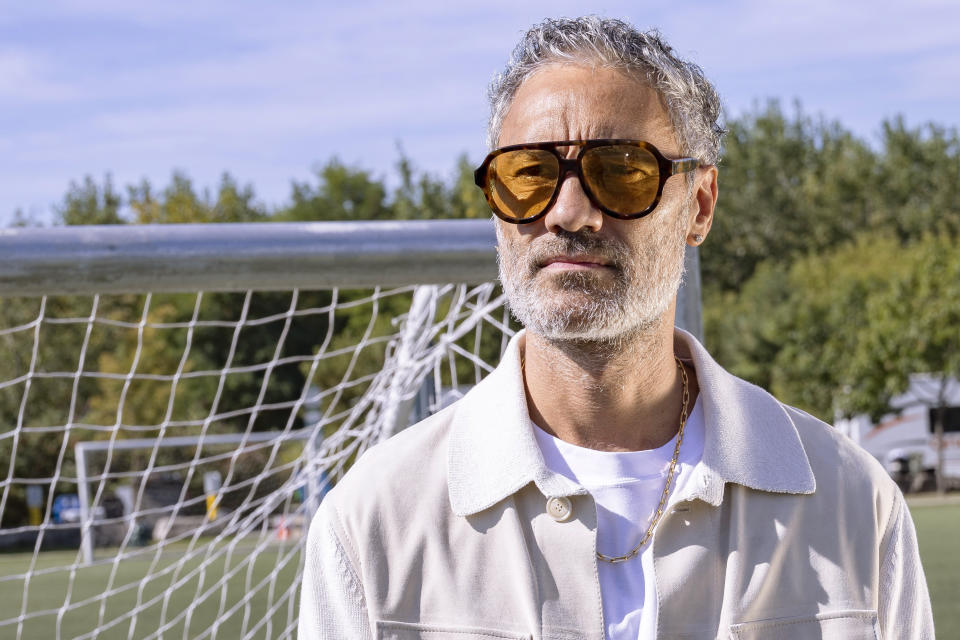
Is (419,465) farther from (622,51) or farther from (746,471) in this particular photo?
(622,51)

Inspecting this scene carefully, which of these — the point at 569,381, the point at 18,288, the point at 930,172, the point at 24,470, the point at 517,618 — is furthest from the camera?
the point at 930,172

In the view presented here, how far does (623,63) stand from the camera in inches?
65.2

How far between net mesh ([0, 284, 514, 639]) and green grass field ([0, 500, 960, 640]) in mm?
33

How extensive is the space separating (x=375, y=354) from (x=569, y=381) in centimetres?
1792

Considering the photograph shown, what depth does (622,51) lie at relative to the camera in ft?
5.44

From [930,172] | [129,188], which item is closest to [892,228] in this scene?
[930,172]

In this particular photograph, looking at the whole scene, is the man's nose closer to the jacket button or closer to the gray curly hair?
the gray curly hair

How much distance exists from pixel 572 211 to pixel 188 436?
79.0 feet

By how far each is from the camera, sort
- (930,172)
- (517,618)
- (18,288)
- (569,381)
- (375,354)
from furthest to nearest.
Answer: (930,172), (375,354), (18,288), (569,381), (517,618)

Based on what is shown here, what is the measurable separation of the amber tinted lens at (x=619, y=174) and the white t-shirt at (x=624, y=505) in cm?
32

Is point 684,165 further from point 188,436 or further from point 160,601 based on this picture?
point 188,436

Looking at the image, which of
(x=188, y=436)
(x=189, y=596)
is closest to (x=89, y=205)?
(x=188, y=436)

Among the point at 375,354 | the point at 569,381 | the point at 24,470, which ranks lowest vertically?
the point at 24,470

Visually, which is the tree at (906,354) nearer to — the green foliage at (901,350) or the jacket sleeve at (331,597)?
the green foliage at (901,350)
